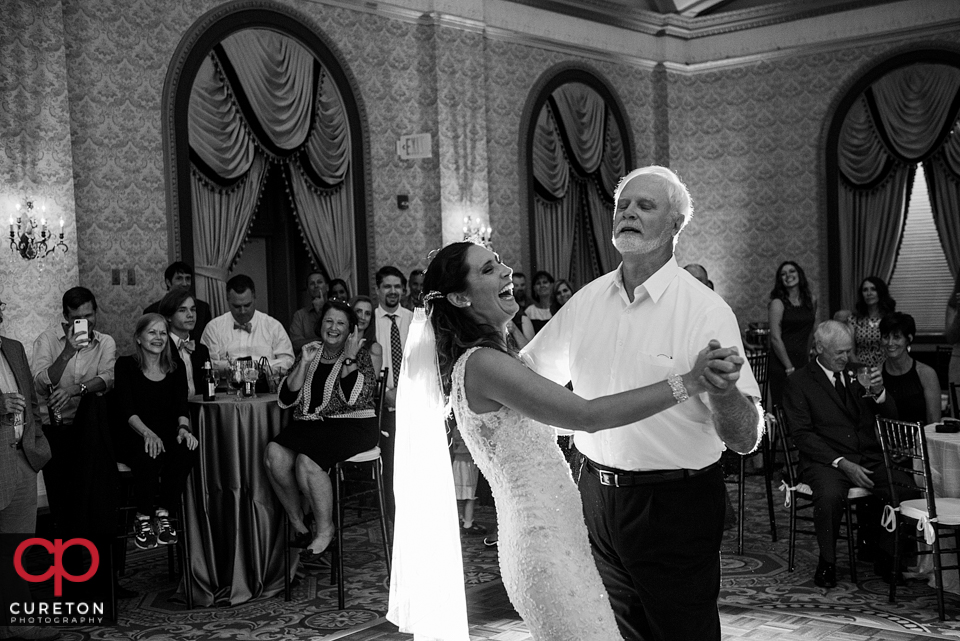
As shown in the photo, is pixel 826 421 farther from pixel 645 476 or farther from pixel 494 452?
pixel 494 452

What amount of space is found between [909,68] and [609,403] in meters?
9.57

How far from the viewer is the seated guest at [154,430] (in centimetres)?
506

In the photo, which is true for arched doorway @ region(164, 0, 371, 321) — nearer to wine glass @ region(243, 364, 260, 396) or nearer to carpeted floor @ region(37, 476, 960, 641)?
wine glass @ region(243, 364, 260, 396)

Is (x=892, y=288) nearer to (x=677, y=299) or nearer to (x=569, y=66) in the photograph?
(x=569, y=66)

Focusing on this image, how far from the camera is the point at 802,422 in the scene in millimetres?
5309

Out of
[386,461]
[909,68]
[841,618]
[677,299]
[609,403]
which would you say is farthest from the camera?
[909,68]

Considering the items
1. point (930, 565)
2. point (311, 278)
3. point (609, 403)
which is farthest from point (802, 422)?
point (311, 278)

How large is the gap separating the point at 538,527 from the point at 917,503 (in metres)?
2.97

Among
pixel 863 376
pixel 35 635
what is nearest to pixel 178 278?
pixel 35 635

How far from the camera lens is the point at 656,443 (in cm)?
262

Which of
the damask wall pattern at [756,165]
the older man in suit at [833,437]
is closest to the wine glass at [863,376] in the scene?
the older man in suit at [833,437]

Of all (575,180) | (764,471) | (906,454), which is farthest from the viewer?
(575,180)

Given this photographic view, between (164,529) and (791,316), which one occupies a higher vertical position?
(791,316)

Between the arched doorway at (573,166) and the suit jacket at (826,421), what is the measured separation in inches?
209
